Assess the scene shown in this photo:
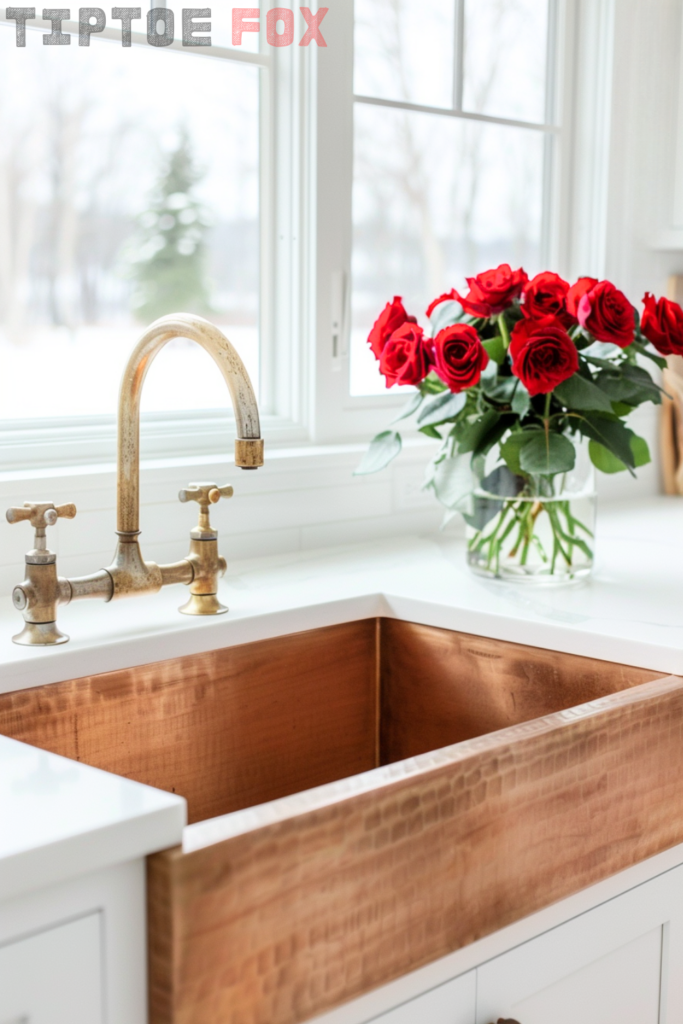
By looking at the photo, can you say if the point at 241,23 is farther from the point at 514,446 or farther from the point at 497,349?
the point at 514,446

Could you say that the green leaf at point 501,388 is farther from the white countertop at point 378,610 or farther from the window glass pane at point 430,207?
the window glass pane at point 430,207

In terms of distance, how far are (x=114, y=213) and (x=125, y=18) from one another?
0.87ft

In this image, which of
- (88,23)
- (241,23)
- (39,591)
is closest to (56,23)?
(88,23)

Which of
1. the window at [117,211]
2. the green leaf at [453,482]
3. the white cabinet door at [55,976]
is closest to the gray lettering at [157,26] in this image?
the window at [117,211]

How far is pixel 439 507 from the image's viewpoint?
1.88 m

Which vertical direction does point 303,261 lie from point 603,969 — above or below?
above

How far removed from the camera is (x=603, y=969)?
106 centimetres

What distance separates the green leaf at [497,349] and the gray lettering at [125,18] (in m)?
0.65

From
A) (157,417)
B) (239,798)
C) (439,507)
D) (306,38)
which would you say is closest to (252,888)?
(239,798)

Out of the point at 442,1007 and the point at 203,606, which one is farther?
the point at 203,606

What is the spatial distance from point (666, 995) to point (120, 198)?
1.20m

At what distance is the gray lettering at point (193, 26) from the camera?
5.18 ft

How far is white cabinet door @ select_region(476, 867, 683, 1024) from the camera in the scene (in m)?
0.95

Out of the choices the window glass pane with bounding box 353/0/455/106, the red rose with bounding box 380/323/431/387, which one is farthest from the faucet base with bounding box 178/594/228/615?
the window glass pane with bounding box 353/0/455/106
